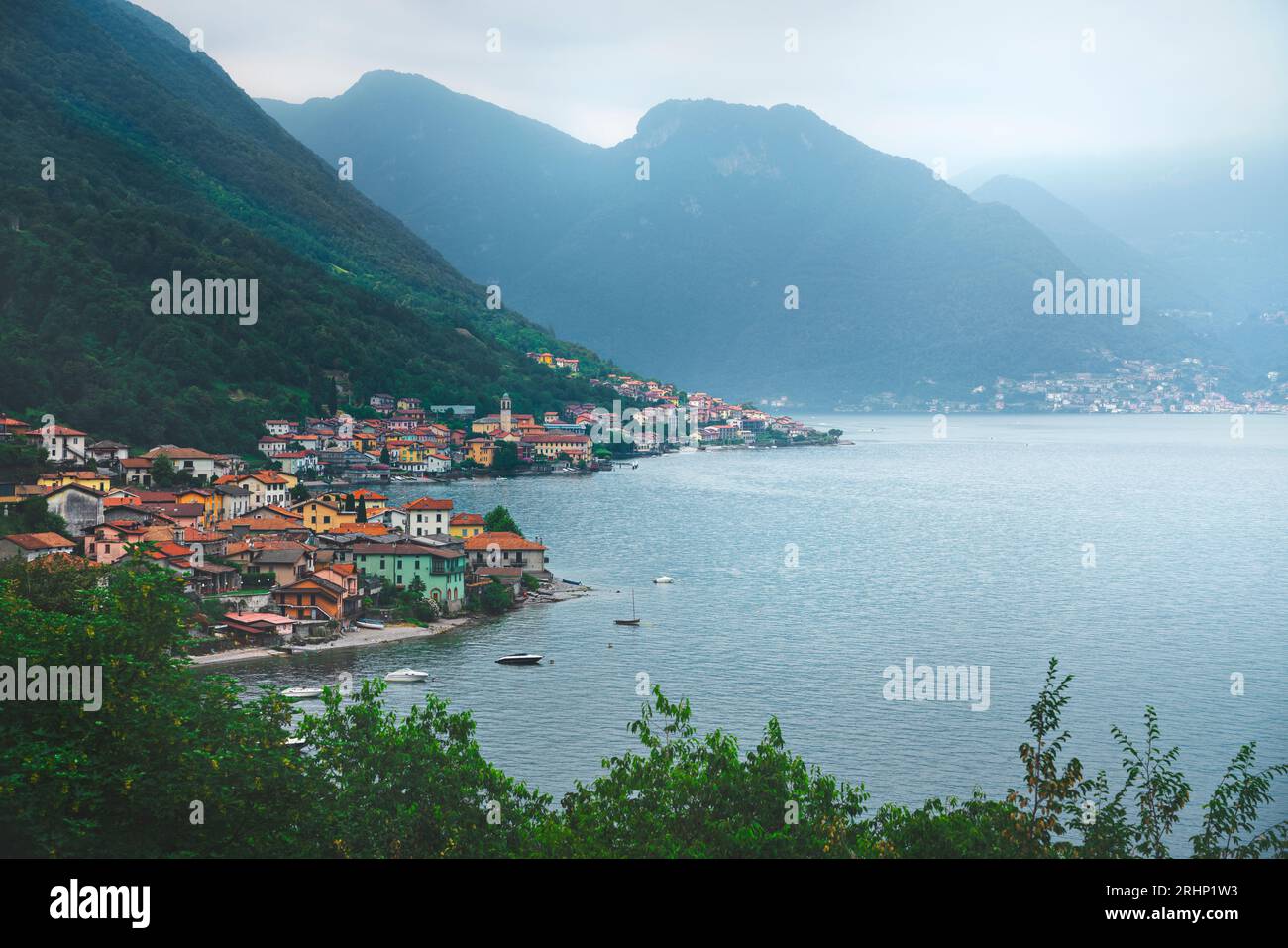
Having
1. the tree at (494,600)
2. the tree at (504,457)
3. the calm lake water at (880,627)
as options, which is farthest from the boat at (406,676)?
the tree at (504,457)

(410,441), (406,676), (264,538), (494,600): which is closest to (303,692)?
(406,676)

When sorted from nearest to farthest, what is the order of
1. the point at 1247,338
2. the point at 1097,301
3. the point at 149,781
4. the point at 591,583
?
the point at 149,781 < the point at 591,583 < the point at 1097,301 < the point at 1247,338

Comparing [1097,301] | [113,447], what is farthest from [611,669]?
[1097,301]

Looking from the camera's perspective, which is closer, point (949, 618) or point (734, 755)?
point (734, 755)

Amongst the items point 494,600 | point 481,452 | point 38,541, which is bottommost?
point 494,600

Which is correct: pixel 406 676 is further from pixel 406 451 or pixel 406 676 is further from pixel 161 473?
pixel 406 451
